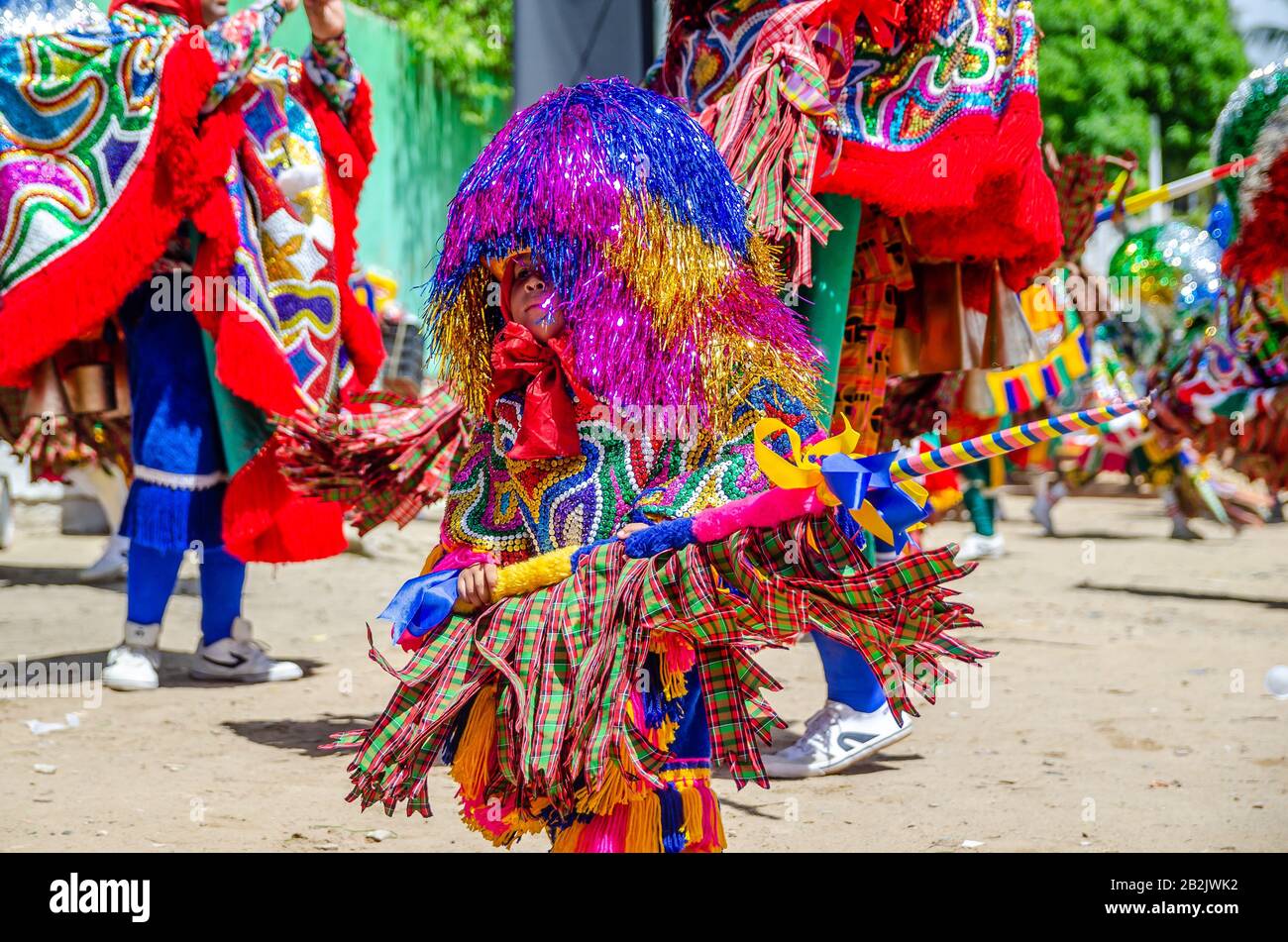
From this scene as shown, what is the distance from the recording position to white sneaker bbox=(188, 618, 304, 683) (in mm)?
4609

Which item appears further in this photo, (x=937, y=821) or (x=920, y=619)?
(x=937, y=821)

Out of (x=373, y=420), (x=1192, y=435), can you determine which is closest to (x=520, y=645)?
(x=373, y=420)

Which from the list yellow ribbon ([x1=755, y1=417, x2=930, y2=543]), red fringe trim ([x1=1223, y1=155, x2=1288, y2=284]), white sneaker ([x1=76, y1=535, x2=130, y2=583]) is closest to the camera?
yellow ribbon ([x1=755, y1=417, x2=930, y2=543])

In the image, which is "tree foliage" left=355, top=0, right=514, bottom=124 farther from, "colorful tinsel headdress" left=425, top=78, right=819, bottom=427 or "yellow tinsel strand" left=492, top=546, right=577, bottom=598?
"yellow tinsel strand" left=492, top=546, right=577, bottom=598

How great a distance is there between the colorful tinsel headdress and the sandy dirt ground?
1.09 metres

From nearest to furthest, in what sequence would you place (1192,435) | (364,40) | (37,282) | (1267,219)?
(37,282), (1267,219), (1192,435), (364,40)

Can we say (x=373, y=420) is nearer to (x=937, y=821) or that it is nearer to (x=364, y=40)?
(x=937, y=821)

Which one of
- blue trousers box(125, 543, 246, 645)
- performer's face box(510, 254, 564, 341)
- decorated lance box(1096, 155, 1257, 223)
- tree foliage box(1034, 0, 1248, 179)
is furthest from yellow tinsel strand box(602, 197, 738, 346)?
tree foliage box(1034, 0, 1248, 179)

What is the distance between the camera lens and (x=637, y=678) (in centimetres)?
218

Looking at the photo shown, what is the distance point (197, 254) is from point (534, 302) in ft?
7.22

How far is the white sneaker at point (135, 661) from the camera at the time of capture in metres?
4.34

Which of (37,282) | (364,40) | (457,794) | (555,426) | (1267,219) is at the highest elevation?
(364,40)
